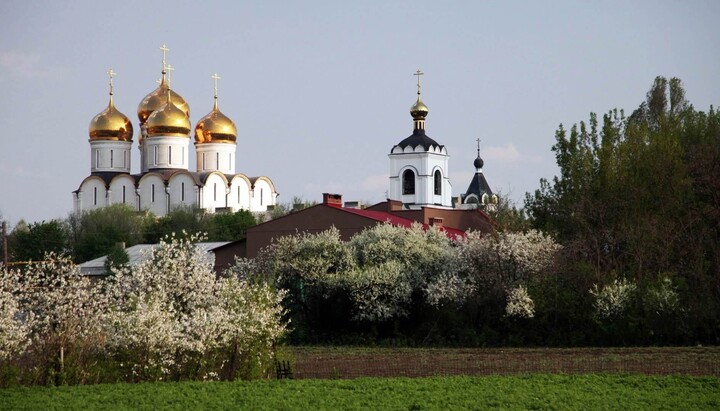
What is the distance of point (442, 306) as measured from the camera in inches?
1517

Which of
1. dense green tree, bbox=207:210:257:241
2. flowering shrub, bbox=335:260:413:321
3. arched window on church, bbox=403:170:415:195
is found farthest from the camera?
arched window on church, bbox=403:170:415:195

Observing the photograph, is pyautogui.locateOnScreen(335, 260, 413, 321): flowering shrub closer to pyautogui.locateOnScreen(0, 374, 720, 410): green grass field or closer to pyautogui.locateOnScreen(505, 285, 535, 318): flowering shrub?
pyautogui.locateOnScreen(505, 285, 535, 318): flowering shrub

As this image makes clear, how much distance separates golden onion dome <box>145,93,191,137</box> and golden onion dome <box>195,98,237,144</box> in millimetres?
1732

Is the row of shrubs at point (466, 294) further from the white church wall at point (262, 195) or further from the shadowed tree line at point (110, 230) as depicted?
the white church wall at point (262, 195)

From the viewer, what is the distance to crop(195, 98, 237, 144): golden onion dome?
301 feet

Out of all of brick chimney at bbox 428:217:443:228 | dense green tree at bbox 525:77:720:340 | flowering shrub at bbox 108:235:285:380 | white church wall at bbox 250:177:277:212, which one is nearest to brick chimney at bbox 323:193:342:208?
brick chimney at bbox 428:217:443:228

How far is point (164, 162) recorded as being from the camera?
91.7m

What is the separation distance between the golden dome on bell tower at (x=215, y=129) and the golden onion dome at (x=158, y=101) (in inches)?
75.1

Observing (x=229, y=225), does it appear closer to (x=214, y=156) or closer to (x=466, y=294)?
(x=214, y=156)

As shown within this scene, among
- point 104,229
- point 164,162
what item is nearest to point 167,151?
point 164,162

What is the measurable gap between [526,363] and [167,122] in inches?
2590

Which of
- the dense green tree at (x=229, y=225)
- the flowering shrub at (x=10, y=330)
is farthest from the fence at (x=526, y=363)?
the dense green tree at (x=229, y=225)

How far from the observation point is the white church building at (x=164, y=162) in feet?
299

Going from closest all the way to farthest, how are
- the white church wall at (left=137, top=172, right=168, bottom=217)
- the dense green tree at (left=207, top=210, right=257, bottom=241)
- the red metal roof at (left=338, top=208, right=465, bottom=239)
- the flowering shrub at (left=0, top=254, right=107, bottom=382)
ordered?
the flowering shrub at (left=0, top=254, right=107, bottom=382) → the red metal roof at (left=338, top=208, right=465, bottom=239) → the dense green tree at (left=207, top=210, right=257, bottom=241) → the white church wall at (left=137, top=172, right=168, bottom=217)
